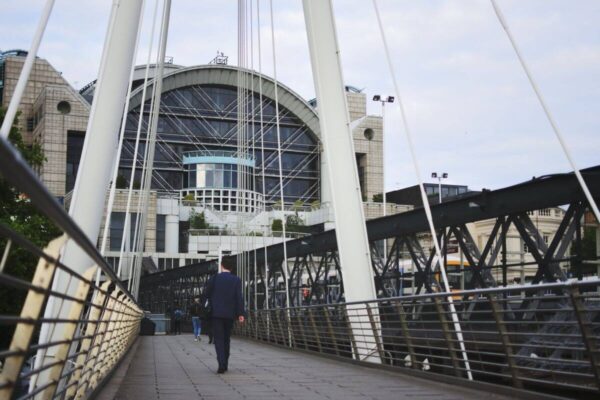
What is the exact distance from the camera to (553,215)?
61.5 metres

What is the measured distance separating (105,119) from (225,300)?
3.12m

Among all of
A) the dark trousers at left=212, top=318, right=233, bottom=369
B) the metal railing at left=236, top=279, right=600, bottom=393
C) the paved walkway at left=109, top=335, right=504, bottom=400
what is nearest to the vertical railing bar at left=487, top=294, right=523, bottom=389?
the metal railing at left=236, top=279, right=600, bottom=393

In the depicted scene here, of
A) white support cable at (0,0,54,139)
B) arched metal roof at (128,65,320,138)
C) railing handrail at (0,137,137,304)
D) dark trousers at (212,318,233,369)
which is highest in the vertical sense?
arched metal roof at (128,65,320,138)

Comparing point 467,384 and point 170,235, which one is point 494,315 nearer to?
point 467,384

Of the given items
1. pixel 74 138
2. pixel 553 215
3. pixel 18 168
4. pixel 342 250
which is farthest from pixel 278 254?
pixel 74 138

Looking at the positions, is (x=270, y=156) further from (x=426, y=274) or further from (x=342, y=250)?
(x=342, y=250)

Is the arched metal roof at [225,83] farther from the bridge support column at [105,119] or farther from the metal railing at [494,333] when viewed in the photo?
the bridge support column at [105,119]

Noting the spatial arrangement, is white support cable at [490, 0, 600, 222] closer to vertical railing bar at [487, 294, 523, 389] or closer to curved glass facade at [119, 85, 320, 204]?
vertical railing bar at [487, 294, 523, 389]

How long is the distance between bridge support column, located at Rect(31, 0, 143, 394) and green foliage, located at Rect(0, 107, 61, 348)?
1874 cm

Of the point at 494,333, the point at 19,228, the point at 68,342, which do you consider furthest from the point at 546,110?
the point at 19,228

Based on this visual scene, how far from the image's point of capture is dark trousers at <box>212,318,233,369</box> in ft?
40.3

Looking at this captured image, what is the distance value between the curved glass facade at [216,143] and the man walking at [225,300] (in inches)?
3358

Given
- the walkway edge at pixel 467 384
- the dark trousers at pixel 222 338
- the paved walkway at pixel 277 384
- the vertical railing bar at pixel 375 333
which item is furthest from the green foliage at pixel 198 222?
the dark trousers at pixel 222 338

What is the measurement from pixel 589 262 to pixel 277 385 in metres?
9.84
